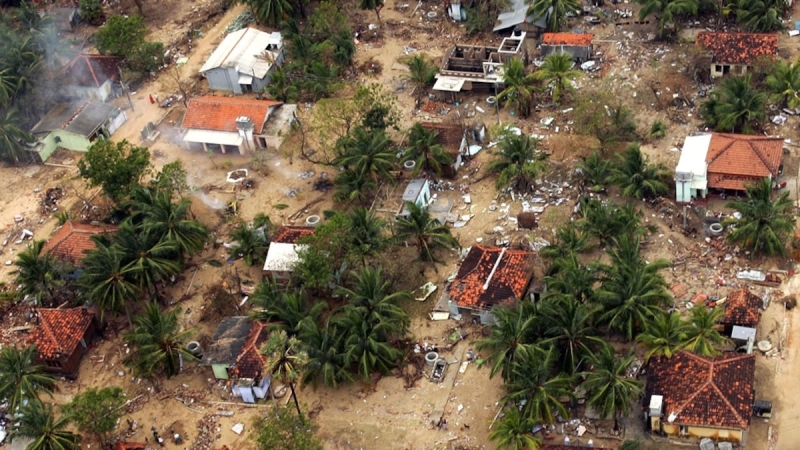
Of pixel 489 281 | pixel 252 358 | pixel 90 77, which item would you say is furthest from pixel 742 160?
pixel 90 77

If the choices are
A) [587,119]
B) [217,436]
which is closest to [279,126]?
[587,119]

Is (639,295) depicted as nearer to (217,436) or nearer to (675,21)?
(217,436)

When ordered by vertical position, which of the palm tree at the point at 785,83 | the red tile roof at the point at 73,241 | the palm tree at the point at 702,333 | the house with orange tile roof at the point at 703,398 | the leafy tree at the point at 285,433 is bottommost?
the house with orange tile roof at the point at 703,398

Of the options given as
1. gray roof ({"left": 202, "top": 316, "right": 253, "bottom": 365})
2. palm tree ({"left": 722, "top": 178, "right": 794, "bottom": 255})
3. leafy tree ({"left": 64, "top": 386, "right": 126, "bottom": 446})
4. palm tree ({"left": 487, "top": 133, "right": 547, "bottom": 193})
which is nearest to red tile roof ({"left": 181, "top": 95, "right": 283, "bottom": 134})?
palm tree ({"left": 487, "top": 133, "right": 547, "bottom": 193})

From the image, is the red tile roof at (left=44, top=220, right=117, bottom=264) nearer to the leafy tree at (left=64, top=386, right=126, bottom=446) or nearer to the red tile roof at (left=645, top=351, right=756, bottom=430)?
the leafy tree at (left=64, top=386, right=126, bottom=446)

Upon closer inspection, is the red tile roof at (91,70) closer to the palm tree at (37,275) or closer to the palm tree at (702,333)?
the palm tree at (37,275)

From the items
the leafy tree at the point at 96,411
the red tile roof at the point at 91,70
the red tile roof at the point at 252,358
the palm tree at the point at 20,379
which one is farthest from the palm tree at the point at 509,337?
the red tile roof at the point at 91,70
